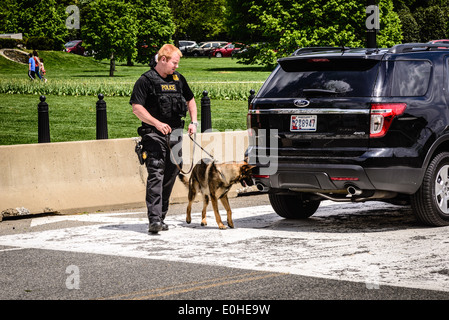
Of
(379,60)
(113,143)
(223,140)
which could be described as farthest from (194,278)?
(223,140)

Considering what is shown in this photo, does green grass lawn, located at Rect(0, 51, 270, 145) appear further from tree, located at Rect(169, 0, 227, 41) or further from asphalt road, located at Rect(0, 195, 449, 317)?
tree, located at Rect(169, 0, 227, 41)

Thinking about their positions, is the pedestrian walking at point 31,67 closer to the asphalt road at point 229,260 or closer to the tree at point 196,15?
the asphalt road at point 229,260

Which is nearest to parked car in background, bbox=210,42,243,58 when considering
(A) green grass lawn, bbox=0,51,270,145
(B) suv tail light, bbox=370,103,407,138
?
(A) green grass lawn, bbox=0,51,270,145

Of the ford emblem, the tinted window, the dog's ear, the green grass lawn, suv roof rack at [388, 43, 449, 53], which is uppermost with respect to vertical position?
suv roof rack at [388, 43, 449, 53]

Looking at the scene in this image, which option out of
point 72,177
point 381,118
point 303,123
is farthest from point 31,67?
point 381,118

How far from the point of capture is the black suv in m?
8.69

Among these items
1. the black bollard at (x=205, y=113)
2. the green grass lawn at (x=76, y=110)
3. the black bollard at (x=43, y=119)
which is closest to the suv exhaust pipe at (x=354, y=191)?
the black bollard at (x=43, y=119)

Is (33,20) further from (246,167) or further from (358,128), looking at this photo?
(358,128)

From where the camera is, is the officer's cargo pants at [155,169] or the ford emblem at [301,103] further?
the officer's cargo pants at [155,169]

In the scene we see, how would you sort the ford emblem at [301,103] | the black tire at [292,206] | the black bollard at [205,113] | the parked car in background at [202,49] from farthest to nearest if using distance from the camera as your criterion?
the parked car in background at [202,49]
the black bollard at [205,113]
the black tire at [292,206]
the ford emblem at [301,103]

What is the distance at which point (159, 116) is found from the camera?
30.8ft

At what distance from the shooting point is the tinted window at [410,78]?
893cm

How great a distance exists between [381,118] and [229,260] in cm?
225

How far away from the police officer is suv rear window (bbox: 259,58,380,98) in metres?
0.97
